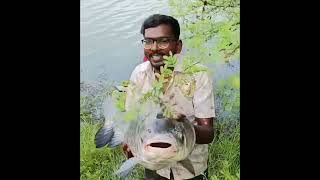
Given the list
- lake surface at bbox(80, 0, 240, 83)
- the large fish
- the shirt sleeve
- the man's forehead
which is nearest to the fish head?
the large fish

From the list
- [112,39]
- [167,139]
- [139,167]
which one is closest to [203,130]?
[167,139]

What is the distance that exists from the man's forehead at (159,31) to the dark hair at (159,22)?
0.01m

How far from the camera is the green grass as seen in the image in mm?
2348

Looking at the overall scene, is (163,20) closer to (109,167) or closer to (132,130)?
(132,130)

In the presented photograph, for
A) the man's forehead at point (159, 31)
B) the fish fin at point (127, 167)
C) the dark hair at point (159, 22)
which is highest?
the dark hair at point (159, 22)

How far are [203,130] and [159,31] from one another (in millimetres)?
489

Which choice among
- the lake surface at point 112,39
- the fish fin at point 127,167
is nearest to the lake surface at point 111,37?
the lake surface at point 112,39

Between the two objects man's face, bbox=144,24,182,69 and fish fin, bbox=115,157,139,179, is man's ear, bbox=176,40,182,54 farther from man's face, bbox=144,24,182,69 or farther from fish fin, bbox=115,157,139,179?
fish fin, bbox=115,157,139,179

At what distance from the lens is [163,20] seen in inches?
93.2

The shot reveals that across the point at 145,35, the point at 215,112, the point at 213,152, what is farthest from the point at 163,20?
the point at 213,152

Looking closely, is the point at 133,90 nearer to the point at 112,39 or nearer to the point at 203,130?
the point at 112,39

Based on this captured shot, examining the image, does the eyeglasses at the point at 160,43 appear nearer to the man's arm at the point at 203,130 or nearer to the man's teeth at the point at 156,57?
→ the man's teeth at the point at 156,57

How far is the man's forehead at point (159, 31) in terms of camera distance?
2.36 meters
